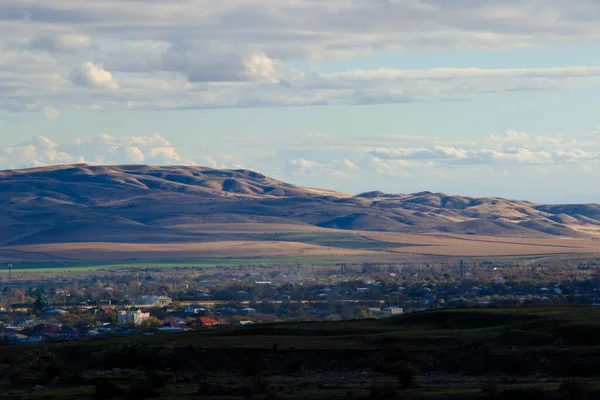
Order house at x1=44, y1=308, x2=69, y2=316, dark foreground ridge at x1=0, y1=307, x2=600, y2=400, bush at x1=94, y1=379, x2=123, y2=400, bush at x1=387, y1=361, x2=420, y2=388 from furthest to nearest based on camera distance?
house at x1=44, y1=308, x2=69, y2=316, bush at x1=387, y1=361, x2=420, y2=388, dark foreground ridge at x1=0, y1=307, x2=600, y2=400, bush at x1=94, y1=379, x2=123, y2=400

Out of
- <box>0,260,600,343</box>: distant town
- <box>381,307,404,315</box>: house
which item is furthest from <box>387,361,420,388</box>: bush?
<box>381,307,404,315</box>: house

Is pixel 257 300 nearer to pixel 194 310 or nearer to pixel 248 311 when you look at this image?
pixel 248 311

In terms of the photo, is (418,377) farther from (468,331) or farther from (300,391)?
(468,331)

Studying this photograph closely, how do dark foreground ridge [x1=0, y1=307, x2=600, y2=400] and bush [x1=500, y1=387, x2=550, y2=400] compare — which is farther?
dark foreground ridge [x1=0, y1=307, x2=600, y2=400]

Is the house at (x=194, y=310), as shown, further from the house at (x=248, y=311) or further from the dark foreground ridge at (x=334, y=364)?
the dark foreground ridge at (x=334, y=364)

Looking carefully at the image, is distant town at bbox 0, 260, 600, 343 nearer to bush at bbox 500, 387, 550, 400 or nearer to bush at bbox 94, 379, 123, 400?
bush at bbox 94, 379, 123, 400

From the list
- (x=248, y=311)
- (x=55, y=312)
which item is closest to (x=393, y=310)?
(x=248, y=311)

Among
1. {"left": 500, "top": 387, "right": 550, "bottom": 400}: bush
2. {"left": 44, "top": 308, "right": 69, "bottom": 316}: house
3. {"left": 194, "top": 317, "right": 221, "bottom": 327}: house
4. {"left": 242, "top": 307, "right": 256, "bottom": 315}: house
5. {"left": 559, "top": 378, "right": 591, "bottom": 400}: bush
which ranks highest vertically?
{"left": 559, "top": 378, "right": 591, "bottom": 400}: bush
